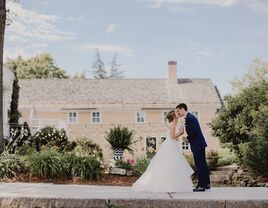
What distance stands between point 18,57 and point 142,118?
1072 inches

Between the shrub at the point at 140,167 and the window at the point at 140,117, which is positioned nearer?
the shrub at the point at 140,167

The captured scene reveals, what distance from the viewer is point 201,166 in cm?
1045

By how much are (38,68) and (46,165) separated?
2008 inches

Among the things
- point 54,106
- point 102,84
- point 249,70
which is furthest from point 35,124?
point 249,70

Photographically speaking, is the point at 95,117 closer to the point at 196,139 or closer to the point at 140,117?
the point at 140,117

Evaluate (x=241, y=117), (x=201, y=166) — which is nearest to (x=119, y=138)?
(x=241, y=117)

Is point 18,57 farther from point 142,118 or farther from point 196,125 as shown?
point 196,125

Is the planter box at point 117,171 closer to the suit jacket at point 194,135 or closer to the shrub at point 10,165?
the shrub at point 10,165

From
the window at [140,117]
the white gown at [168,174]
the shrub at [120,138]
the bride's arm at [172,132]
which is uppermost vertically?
the window at [140,117]

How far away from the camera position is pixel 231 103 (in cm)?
2191

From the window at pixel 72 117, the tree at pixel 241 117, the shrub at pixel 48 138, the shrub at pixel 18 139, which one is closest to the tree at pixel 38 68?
the window at pixel 72 117

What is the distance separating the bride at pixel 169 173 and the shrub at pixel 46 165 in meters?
3.45

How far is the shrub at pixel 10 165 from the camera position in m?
13.2

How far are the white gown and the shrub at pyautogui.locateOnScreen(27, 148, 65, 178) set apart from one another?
3467 millimetres
